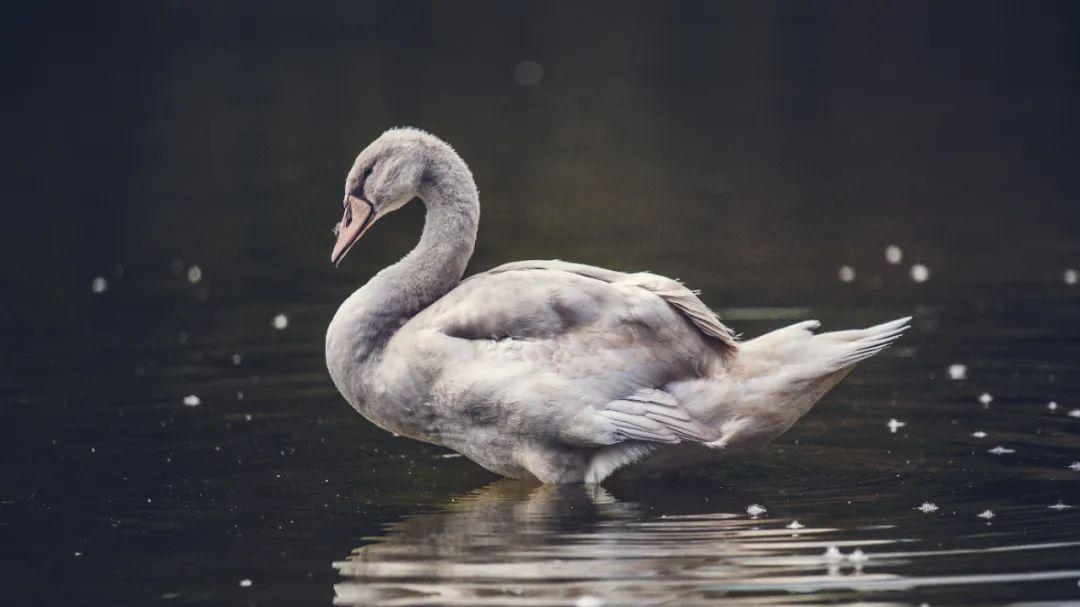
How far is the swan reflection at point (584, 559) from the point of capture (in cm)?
684

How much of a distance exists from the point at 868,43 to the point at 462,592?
23.7 meters

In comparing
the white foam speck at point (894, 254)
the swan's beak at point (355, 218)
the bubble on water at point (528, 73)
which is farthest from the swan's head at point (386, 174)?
the bubble on water at point (528, 73)

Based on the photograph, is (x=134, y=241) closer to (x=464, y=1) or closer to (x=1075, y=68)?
(x=1075, y=68)

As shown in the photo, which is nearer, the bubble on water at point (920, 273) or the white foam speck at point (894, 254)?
the bubble on water at point (920, 273)

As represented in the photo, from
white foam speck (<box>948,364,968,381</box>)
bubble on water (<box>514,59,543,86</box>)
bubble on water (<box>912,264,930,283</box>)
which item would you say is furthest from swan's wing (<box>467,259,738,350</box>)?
bubble on water (<box>514,59,543,86</box>)

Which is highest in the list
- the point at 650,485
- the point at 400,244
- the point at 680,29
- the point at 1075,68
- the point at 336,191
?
the point at 680,29

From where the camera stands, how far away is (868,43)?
29406mm

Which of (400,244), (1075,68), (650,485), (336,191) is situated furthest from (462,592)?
(1075,68)

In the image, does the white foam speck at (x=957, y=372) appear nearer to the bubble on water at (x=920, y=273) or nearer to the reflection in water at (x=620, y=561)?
the bubble on water at (x=920, y=273)

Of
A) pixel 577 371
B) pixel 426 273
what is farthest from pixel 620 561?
pixel 426 273

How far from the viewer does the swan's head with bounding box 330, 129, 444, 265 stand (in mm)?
9031

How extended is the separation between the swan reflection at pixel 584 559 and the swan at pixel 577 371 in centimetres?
30

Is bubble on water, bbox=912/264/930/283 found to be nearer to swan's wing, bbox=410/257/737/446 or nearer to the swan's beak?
swan's wing, bbox=410/257/737/446

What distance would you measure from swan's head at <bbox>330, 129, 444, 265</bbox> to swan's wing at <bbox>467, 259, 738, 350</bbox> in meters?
0.65
